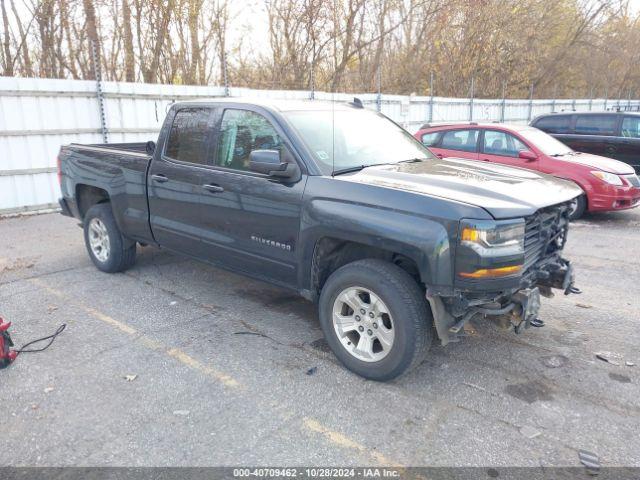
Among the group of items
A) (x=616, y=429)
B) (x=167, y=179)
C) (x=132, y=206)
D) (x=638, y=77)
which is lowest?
(x=616, y=429)

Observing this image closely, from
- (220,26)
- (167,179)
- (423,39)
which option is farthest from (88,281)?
(423,39)

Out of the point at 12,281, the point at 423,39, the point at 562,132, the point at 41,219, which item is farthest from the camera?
the point at 423,39

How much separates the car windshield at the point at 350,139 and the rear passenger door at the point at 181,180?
0.98 meters

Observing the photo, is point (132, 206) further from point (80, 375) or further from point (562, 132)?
point (562, 132)

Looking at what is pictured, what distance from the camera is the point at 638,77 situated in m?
31.9

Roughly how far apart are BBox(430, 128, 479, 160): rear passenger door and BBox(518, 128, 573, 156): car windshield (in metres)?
0.79

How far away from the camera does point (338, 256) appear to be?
12.6 ft

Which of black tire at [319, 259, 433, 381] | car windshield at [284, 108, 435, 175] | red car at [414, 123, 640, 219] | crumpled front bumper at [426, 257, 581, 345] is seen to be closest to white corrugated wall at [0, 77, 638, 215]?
red car at [414, 123, 640, 219]

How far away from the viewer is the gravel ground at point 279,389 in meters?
2.82

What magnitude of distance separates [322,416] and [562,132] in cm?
1042

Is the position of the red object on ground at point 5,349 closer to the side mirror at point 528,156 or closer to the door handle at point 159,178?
the door handle at point 159,178

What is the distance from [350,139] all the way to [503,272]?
174cm

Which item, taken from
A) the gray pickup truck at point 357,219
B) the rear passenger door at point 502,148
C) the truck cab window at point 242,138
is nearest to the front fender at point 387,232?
the gray pickup truck at point 357,219

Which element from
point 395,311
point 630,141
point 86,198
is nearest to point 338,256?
point 395,311
